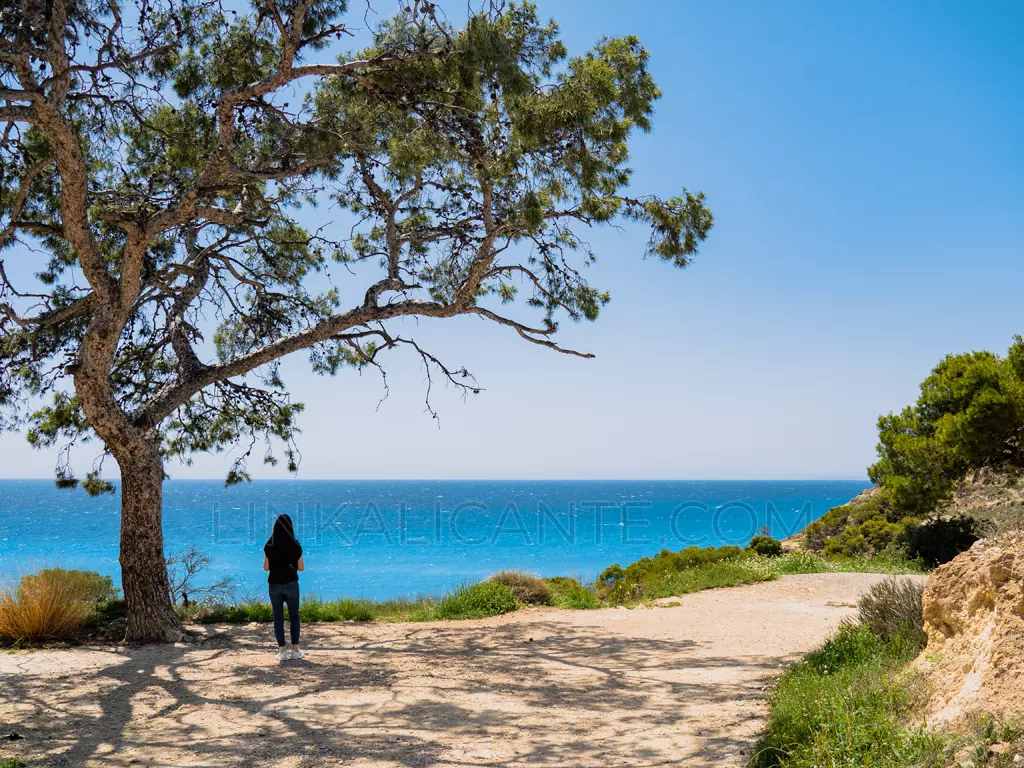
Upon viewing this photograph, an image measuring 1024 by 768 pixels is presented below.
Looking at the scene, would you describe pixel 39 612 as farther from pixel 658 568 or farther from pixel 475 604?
pixel 658 568

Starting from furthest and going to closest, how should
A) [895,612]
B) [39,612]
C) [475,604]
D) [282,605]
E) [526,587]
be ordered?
[526,587], [475,604], [39,612], [282,605], [895,612]

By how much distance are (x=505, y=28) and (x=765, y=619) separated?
931cm

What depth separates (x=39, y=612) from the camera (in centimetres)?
990

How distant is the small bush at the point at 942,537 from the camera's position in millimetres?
17078

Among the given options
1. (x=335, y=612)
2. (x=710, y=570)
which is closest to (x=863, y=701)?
(x=335, y=612)

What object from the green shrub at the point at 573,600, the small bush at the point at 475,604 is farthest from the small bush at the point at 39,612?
the green shrub at the point at 573,600

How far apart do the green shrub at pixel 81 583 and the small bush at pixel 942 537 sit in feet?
57.1

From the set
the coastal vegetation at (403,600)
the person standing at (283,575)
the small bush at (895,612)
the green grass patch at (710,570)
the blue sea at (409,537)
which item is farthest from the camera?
the blue sea at (409,537)

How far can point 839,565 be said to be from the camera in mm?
17062


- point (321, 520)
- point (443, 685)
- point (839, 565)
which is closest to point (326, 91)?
point (443, 685)

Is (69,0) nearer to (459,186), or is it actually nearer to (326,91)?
(326,91)

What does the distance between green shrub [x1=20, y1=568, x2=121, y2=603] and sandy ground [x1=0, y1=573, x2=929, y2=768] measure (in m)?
1.64

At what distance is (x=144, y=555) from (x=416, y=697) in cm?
522

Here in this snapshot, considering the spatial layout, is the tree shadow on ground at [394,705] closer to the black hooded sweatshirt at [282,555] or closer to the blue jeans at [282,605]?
the blue jeans at [282,605]
